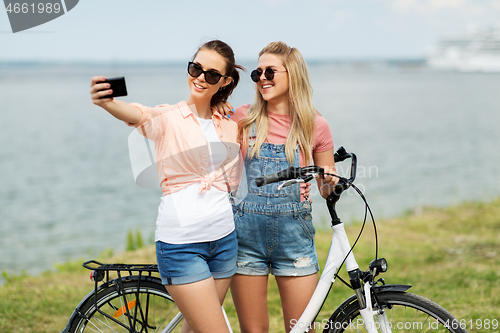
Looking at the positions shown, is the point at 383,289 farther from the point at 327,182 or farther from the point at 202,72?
the point at 202,72

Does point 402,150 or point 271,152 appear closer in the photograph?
point 271,152

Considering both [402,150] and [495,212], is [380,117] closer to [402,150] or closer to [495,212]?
[402,150]

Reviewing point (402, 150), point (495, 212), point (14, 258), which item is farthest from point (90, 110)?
point (495, 212)

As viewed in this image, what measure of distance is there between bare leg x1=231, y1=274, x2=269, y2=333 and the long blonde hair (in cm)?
66

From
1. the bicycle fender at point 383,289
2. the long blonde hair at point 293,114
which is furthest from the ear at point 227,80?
the bicycle fender at point 383,289

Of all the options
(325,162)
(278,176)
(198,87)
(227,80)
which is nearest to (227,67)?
(227,80)

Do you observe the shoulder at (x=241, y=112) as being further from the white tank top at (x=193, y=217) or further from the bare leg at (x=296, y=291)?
the bare leg at (x=296, y=291)

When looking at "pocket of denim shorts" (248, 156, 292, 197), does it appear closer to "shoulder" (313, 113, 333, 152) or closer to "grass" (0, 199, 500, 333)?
"shoulder" (313, 113, 333, 152)

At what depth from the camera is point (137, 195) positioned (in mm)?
11484

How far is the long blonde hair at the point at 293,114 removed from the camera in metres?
2.32

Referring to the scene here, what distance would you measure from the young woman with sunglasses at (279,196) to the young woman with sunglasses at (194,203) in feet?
0.74

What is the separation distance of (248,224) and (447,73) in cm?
8796

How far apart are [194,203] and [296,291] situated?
0.79 m

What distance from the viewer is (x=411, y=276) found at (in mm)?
4438
